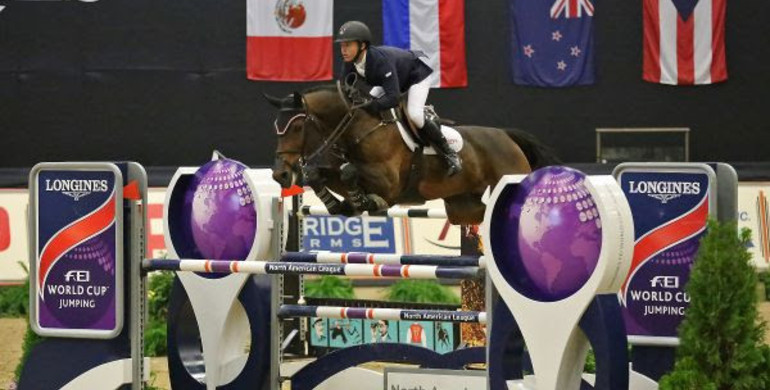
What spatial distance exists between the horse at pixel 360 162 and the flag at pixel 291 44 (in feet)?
19.0

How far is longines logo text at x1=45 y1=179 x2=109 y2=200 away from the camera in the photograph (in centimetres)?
558

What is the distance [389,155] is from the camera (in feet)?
25.5

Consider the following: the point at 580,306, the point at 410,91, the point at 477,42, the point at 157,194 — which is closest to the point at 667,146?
the point at 477,42

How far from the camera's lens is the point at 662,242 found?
4.94 m

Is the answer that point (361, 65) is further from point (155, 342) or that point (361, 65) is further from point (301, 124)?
point (155, 342)

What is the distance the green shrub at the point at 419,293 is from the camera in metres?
10.7

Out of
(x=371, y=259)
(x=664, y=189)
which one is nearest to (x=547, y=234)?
(x=664, y=189)

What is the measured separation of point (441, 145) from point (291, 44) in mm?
6344

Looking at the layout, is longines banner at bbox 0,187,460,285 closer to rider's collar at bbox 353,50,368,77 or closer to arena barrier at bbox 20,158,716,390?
rider's collar at bbox 353,50,368,77

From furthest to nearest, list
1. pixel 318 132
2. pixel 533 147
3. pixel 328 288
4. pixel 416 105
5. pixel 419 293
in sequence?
pixel 419 293, pixel 328 288, pixel 533 147, pixel 416 105, pixel 318 132

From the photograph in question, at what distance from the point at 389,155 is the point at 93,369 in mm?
2659

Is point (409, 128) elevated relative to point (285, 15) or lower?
lower

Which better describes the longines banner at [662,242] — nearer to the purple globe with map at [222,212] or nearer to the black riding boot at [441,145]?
the purple globe with map at [222,212]

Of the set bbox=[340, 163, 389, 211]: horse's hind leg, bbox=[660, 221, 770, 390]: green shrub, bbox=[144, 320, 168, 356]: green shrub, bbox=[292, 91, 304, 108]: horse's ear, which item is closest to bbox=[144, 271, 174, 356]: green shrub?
bbox=[144, 320, 168, 356]: green shrub
